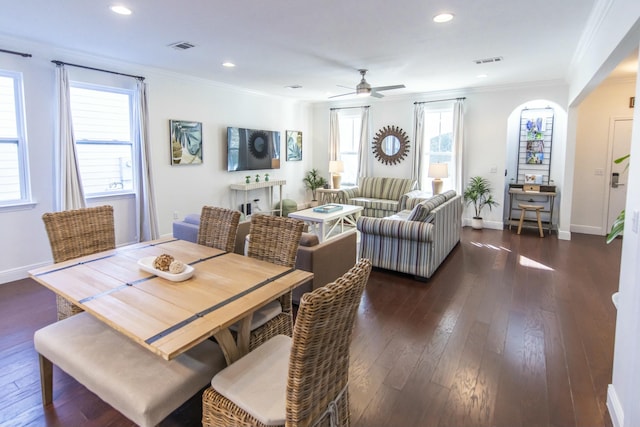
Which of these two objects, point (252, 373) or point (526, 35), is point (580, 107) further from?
Answer: point (252, 373)

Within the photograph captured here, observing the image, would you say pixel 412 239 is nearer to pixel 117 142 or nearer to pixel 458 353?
pixel 458 353

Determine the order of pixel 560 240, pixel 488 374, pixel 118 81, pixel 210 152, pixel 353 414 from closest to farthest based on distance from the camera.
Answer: pixel 353 414, pixel 488 374, pixel 118 81, pixel 560 240, pixel 210 152

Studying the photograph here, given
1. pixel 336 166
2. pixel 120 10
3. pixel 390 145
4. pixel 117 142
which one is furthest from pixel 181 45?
pixel 390 145

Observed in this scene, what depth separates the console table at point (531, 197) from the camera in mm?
6395

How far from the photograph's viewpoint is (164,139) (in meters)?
5.62

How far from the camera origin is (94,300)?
1733mm

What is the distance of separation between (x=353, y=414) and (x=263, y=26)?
134 inches

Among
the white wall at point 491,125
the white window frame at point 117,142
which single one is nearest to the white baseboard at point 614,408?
the white wall at point 491,125

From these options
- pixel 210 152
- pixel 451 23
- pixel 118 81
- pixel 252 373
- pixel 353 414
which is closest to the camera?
pixel 252 373

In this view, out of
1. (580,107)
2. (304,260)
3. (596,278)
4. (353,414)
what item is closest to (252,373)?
(353,414)

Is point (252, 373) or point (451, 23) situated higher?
point (451, 23)

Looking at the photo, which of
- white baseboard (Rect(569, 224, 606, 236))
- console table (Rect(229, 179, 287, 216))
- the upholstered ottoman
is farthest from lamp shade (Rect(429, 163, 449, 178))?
the upholstered ottoman

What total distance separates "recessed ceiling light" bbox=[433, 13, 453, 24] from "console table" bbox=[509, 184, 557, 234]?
4.29m

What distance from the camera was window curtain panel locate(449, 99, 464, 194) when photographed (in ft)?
22.8
